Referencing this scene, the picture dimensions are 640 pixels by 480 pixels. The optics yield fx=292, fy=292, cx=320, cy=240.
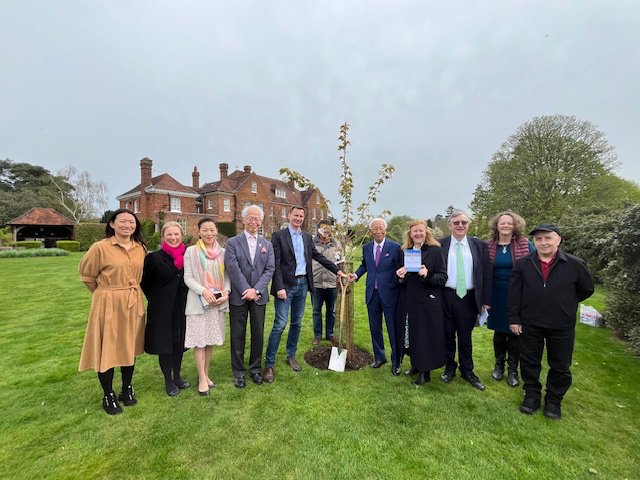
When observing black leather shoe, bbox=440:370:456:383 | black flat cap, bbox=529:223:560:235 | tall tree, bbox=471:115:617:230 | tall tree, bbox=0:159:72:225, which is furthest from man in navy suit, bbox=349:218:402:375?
tall tree, bbox=0:159:72:225

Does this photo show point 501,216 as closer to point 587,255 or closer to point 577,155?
point 587,255

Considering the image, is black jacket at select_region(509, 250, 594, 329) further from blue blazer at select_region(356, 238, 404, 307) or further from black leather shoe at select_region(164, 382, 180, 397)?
black leather shoe at select_region(164, 382, 180, 397)

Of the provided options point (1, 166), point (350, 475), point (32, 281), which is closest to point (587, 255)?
point (350, 475)

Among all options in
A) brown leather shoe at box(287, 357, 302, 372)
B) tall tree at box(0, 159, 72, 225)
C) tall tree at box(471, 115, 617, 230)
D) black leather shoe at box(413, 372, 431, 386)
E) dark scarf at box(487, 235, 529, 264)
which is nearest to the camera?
dark scarf at box(487, 235, 529, 264)

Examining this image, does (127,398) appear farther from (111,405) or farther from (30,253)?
(30,253)

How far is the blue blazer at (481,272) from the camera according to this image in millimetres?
3793

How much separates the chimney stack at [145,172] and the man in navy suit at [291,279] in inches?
1249

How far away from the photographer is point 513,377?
398cm

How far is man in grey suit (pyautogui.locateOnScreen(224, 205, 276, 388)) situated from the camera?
3637 millimetres

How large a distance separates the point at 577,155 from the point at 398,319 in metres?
22.1

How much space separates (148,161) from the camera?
29.9m

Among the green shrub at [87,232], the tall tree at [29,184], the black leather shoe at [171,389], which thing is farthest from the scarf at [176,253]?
the tall tree at [29,184]

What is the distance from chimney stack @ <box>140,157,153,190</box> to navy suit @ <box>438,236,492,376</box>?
3333cm

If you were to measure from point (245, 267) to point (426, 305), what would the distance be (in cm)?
237
